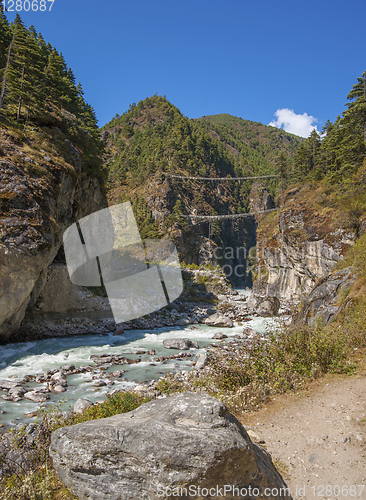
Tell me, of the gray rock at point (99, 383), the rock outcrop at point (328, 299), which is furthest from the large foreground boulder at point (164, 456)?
the gray rock at point (99, 383)

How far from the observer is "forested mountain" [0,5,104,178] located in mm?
17438

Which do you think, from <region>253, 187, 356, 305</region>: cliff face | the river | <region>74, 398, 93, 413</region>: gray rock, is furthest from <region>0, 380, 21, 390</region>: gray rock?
<region>253, 187, 356, 305</region>: cliff face

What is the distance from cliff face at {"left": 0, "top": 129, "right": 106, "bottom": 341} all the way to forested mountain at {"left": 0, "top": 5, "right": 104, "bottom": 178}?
5.05 ft

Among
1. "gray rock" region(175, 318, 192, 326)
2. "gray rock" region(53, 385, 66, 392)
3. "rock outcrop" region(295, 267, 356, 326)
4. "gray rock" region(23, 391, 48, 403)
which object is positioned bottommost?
"gray rock" region(175, 318, 192, 326)

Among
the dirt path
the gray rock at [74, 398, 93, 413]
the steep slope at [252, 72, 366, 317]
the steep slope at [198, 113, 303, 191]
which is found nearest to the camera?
the dirt path

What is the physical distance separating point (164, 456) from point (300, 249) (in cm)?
2604

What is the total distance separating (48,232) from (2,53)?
53.7ft

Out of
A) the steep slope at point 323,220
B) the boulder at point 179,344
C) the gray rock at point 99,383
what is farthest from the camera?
the steep slope at point 323,220

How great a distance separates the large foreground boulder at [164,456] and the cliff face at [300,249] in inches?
598

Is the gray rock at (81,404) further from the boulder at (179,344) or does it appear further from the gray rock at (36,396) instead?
the boulder at (179,344)

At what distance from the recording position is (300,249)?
2570 centimetres

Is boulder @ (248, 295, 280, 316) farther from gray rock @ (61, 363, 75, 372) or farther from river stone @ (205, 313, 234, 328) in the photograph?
gray rock @ (61, 363, 75, 372)

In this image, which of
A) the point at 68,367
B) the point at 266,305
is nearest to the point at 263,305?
the point at 266,305

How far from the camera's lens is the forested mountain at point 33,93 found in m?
17.4
